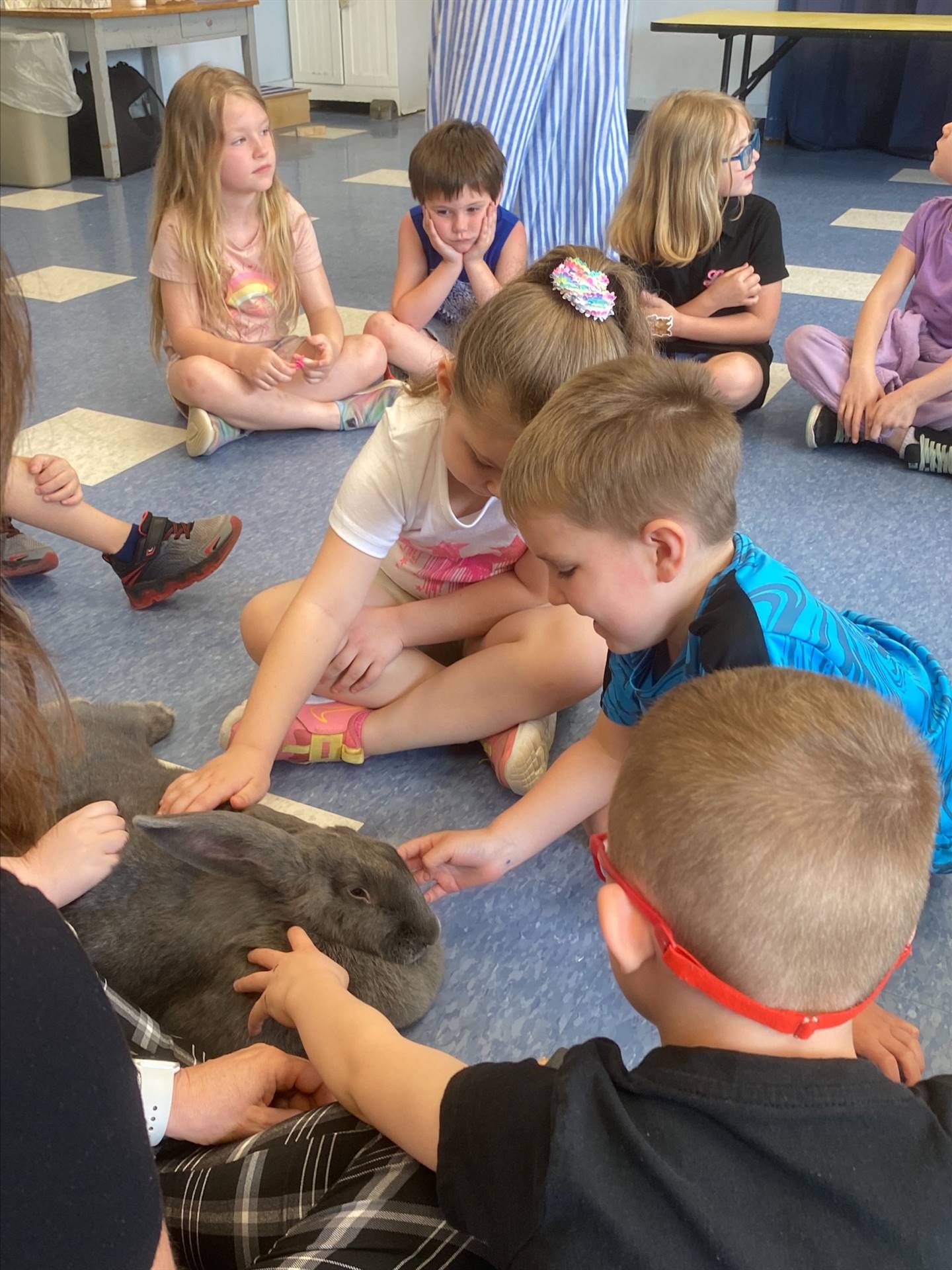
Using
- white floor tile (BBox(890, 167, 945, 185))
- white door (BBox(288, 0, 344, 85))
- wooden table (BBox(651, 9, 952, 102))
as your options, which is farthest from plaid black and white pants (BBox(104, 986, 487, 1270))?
white door (BBox(288, 0, 344, 85))

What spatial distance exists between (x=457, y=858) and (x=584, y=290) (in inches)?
21.9

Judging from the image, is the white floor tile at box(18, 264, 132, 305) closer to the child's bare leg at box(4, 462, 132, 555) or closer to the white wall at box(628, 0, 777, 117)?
the child's bare leg at box(4, 462, 132, 555)

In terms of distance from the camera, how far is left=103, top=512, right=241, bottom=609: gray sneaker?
151 cm

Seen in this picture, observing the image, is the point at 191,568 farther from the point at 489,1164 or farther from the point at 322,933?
the point at 489,1164

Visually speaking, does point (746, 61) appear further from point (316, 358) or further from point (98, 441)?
point (98, 441)

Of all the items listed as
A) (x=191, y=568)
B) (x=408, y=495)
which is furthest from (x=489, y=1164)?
(x=191, y=568)

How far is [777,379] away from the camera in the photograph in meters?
2.38

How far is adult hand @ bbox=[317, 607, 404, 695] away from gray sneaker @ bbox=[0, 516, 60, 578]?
21.3 inches

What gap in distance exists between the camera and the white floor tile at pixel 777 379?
2.31 meters

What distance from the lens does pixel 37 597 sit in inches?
61.9

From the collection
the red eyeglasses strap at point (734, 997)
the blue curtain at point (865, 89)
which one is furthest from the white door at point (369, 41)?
the red eyeglasses strap at point (734, 997)

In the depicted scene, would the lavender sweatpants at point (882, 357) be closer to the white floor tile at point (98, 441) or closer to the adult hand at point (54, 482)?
the white floor tile at point (98, 441)

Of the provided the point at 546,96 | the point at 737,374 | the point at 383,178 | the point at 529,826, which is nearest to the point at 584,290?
the point at 529,826

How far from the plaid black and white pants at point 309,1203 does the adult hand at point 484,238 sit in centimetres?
177
